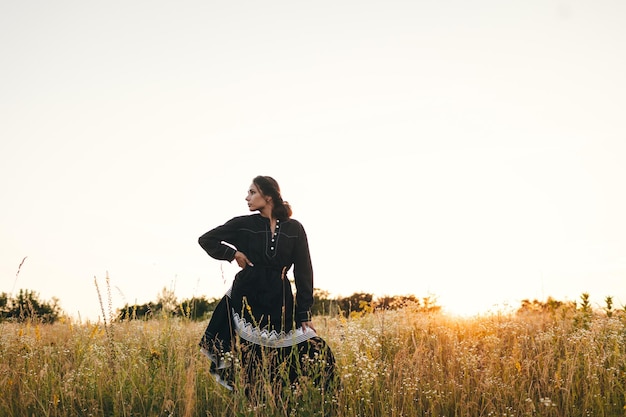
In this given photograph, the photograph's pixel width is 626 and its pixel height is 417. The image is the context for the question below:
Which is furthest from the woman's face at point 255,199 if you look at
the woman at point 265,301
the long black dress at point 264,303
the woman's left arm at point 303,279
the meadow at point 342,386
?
the meadow at point 342,386

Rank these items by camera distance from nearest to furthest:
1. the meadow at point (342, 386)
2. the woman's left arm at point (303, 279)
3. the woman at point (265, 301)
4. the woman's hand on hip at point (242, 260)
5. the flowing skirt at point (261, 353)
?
1. the meadow at point (342, 386)
2. the flowing skirt at point (261, 353)
3. the woman at point (265, 301)
4. the woman's left arm at point (303, 279)
5. the woman's hand on hip at point (242, 260)

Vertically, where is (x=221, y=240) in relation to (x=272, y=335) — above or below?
above

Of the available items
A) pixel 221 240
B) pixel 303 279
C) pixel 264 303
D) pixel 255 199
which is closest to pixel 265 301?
pixel 264 303

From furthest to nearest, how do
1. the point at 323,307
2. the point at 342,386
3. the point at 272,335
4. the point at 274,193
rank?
1. the point at 323,307
2. the point at 274,193
3. the point at 272,335
4. the point at 342,386

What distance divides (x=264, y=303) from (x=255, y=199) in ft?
3.59

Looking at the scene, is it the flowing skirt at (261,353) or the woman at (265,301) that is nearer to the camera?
the flowing skirt at (261,353)

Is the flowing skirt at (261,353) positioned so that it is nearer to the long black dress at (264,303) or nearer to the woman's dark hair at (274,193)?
the long black dress at (264,303)

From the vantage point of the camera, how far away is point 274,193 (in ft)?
19.7

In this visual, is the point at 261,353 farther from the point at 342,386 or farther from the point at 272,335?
the point at 342,386

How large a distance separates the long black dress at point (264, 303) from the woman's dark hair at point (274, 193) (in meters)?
0.10

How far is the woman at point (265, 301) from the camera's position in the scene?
18.3 ft

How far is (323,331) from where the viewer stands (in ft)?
26.3

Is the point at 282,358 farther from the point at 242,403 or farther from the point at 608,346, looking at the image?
the point at 608,346

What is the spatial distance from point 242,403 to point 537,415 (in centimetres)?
268
